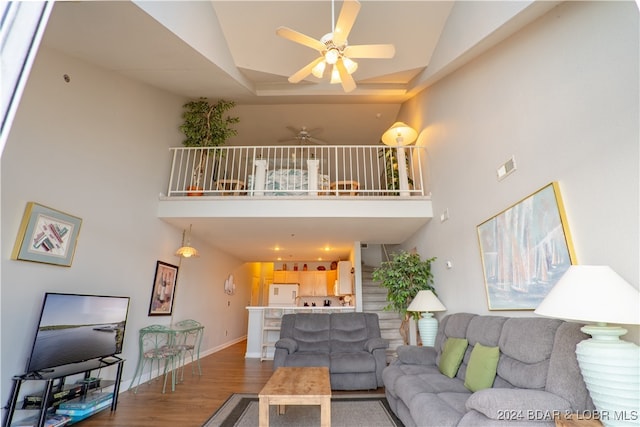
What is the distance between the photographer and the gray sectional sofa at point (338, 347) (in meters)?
3.92

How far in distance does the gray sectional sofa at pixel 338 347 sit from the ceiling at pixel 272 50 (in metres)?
1.54

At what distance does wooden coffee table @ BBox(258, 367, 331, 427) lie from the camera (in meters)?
2.33

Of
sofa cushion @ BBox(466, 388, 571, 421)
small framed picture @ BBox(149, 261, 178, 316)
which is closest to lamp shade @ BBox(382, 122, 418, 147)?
sofa cushion @ BBox(466, 388, 571, 421)

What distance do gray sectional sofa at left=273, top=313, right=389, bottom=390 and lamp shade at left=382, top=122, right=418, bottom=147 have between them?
2.89 m

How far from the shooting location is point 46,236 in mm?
2832

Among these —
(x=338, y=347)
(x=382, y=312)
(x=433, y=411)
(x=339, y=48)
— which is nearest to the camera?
(x=433, y=411)

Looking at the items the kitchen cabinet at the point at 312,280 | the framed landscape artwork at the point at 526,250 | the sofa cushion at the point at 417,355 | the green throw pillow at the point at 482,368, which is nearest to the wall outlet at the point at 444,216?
the framed landscape artwork at the point at 526,250

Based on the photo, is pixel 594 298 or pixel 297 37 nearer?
pixel 594 298

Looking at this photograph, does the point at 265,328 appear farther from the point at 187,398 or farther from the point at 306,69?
the point at 306,69

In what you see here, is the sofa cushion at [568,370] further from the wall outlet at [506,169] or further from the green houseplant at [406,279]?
the green houseplant at [406,279]

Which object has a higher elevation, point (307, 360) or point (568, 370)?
point (568, 370)

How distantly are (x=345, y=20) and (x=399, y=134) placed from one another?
259cm

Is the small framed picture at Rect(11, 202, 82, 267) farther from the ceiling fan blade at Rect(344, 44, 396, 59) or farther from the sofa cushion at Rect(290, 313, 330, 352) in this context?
the ceiling fan blade at Rect(344, 44, 396, 59)

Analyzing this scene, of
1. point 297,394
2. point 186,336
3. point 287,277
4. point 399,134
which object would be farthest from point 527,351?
point 287,277
